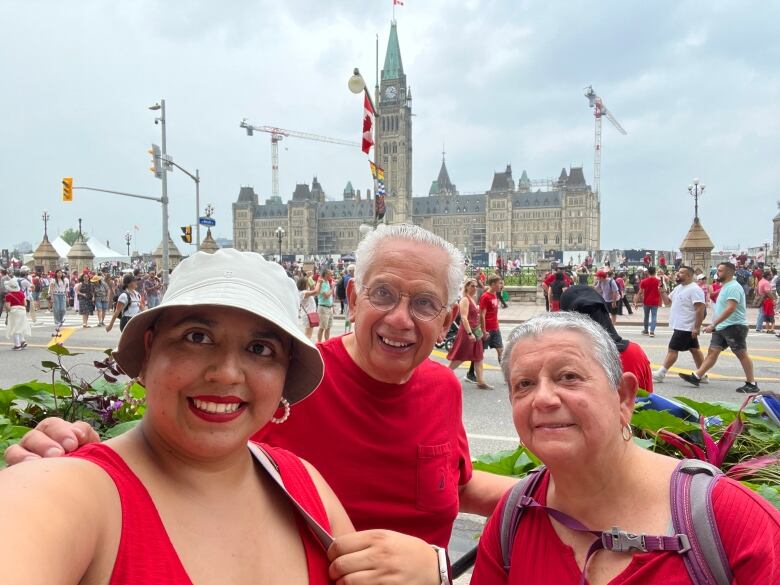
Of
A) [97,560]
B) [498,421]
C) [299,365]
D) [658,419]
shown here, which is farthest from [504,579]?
[498,421]

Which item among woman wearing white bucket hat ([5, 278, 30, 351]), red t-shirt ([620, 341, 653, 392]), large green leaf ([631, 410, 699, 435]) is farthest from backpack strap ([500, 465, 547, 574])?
woman wearing white bucket hat ([5, 278, 30, 351])

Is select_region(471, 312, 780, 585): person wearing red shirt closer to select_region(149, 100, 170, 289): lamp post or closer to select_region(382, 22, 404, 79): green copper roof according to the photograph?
select_region(149, 100, 170, 289): lamp post

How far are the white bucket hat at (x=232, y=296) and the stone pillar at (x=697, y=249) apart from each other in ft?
88.6

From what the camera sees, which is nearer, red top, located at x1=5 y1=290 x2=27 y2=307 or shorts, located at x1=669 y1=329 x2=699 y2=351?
shorts, located at x1=669 y1=329 x2=699 y2=351

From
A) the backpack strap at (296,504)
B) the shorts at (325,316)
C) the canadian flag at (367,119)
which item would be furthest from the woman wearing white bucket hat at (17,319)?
the backpack strap at (296,504)

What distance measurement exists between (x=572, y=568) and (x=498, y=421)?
6.28 m

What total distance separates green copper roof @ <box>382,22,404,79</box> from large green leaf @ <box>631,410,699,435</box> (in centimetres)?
12982

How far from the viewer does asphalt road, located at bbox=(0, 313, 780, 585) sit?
662 cm

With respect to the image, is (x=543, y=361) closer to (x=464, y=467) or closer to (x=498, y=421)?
(x=464, y=467)

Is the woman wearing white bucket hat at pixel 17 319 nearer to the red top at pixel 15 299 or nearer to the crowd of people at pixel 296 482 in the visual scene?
the red top at pixel 15 299

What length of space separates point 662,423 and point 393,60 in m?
130

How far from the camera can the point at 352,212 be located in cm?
14075

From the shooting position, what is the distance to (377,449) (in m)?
2.01

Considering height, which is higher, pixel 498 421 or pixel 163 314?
pixel 163 314
